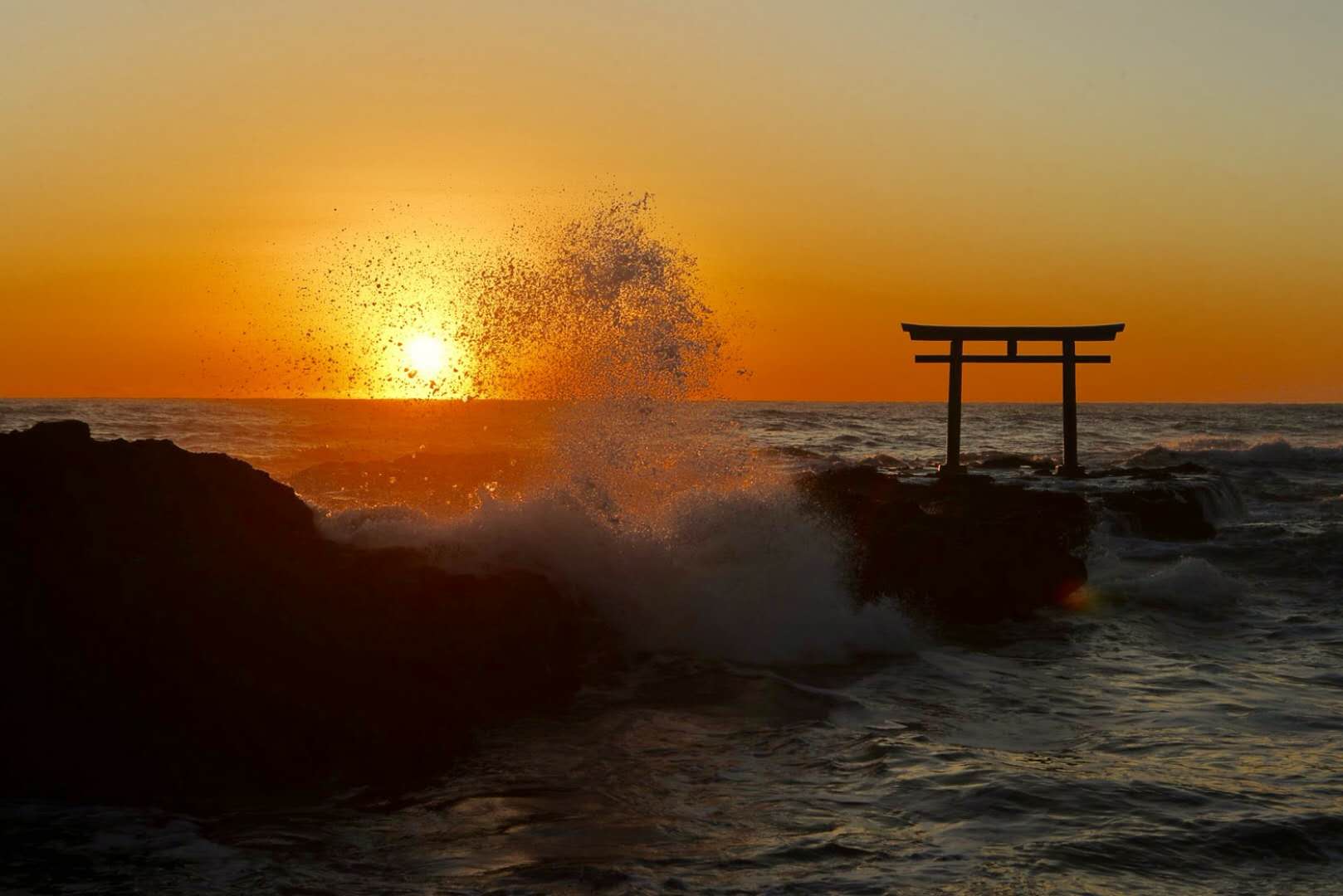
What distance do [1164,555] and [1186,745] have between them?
33.8 ft

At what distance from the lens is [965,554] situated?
1216 centimetres

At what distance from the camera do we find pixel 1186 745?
7.29 metres

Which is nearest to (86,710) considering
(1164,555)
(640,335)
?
(640,335)

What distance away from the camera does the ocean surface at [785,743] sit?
5.30 m

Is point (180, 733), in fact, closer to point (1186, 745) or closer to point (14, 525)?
point (14, 525)

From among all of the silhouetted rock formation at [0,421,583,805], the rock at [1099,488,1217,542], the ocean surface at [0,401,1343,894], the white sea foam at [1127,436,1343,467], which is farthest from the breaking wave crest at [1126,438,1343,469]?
the silhouetted rock formation at [0,421,583,805]

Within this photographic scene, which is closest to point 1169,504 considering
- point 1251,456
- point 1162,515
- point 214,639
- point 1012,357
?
point 1162,515

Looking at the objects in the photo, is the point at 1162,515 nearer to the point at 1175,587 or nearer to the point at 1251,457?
the point at 1175,587

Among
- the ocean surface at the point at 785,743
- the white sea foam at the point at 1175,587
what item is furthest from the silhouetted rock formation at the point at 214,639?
the white sea foam at the point at 1175,587

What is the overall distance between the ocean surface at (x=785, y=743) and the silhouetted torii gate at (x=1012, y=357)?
29.1 feet

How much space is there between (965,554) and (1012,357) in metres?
12.5

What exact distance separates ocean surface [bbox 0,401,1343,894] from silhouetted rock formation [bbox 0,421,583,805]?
0.38 meters

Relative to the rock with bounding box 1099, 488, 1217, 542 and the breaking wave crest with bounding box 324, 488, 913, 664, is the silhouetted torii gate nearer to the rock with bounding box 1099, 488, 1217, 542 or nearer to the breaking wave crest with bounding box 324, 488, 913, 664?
the rock with bounding box 1099, 488, 1217, 542

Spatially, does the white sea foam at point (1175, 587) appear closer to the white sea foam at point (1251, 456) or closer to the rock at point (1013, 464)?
the rock at point (1013, 464)
